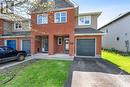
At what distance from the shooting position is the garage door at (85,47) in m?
19.9

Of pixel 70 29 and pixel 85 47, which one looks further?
pixel 85 47

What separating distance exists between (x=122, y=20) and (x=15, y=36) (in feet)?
60.1

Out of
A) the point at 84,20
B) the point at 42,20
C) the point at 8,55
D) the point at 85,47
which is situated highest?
the point at 84,20

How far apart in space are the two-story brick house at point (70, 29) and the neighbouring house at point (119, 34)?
6.44 m

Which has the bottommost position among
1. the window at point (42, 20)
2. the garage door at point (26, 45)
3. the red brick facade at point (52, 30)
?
the garage door at point (26, 45)

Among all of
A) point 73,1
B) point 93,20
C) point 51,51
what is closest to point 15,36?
point 51,51

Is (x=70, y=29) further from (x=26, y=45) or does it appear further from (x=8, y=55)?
(x=8, y=55)

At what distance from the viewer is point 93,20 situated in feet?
71.8

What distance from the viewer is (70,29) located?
64.0ft

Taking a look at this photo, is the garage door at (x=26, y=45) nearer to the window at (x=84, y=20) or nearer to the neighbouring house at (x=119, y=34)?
the window at (x=84, y=20)

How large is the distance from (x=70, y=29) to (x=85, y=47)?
328 cm

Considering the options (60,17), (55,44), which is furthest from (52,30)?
(55,44)

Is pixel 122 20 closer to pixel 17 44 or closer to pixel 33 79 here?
pixel 17 44

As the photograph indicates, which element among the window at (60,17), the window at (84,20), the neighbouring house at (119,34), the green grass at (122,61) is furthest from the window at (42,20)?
the neighbouring house at (119,34)
